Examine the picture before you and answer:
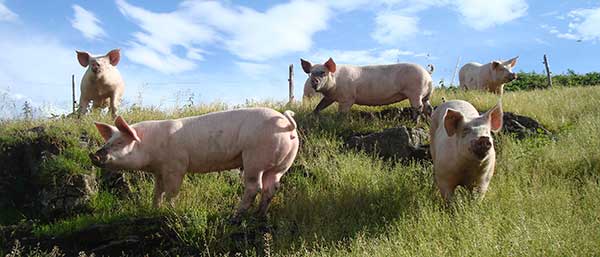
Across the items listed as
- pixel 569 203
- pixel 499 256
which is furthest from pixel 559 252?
pixel 569 203

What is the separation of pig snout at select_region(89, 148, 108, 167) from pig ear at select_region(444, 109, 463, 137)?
13.1 feet

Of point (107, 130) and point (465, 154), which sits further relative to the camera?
point (107, 130)

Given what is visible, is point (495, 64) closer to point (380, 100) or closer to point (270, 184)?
point (380, 100)

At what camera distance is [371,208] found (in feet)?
23.7

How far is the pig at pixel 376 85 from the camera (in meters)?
11.2

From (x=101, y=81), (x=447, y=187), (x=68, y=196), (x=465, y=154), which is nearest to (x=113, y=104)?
(x=101, y=81)

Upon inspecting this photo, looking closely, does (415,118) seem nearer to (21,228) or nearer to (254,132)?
(254,132)

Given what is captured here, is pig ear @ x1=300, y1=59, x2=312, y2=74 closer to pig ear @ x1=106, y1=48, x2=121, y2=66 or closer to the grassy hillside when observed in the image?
the grassy hillside

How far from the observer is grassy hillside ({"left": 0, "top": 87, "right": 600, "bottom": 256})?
543cm

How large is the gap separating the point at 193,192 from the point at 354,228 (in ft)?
7.84

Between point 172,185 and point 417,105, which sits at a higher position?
point 417,105

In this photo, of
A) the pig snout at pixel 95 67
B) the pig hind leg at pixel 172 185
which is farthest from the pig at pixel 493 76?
the pig hind leg at pixel 172 185

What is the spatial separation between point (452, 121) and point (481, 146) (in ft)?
1.85

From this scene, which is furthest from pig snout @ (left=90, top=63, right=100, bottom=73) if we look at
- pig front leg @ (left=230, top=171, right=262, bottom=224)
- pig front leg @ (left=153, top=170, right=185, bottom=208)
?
pig front leg @ (left=230, top=171, right=262, bottom=224)
